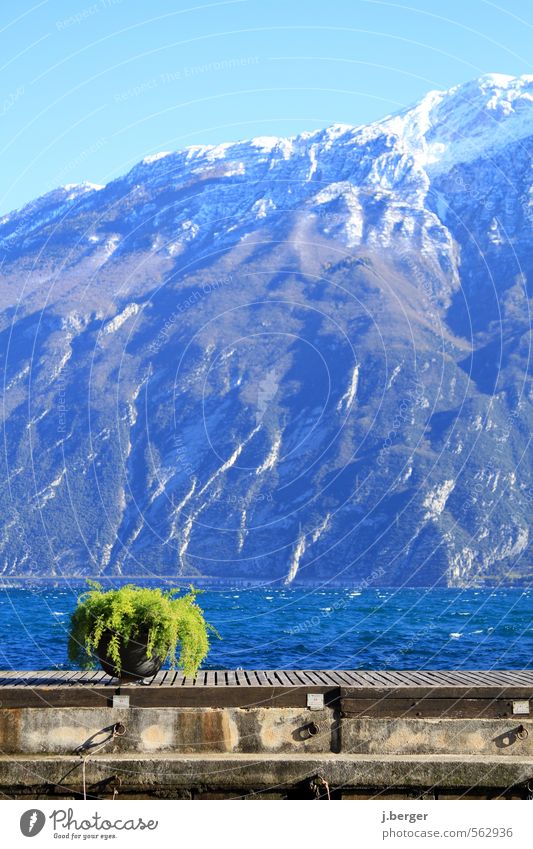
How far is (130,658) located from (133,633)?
431 mm

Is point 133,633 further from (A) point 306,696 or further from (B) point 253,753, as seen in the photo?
(A) point 306,696

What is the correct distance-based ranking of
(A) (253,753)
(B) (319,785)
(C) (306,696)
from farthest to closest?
1. (C) (306,696)
2. (A) (253,753)
3. (B) (319,785)

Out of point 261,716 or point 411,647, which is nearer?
point 261,716

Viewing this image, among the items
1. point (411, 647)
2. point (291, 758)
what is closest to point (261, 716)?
point (291, 758)

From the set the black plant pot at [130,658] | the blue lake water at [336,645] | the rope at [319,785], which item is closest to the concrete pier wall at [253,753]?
the rope at [319,785]

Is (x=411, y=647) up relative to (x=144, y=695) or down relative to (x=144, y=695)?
up

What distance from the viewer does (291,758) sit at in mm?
18766

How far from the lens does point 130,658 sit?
808 inches

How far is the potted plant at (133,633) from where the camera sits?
2048cm

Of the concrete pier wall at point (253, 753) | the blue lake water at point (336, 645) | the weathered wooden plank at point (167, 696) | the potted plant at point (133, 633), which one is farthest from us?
the blue lake water at point (336, 645)

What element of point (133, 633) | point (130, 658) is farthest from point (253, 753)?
point (133, 633)

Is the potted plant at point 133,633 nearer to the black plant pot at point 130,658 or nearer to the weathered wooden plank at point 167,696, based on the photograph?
the black plant pot at point 130,658
